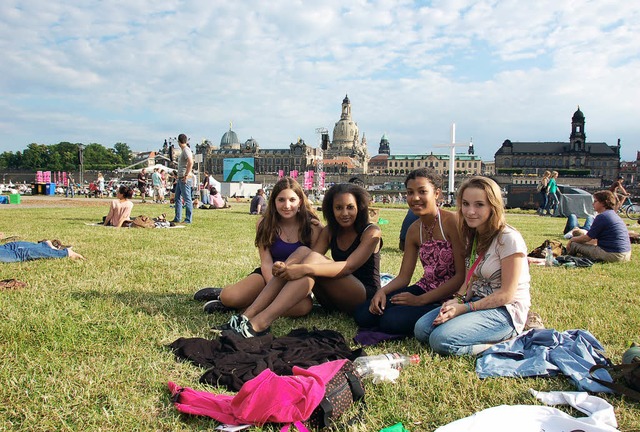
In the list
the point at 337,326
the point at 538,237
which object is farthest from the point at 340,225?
the point at 538,237

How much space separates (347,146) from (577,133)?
5439cm

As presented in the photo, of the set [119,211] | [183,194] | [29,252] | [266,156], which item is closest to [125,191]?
[119,211]

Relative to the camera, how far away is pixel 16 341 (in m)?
2.68

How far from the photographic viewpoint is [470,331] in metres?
2.85

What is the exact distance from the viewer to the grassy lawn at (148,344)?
80.3 inches

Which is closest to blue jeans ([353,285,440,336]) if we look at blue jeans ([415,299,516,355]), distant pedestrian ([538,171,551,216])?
blue jeans ([415,299,516,355])

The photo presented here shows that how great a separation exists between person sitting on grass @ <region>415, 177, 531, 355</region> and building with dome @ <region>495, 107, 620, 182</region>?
108 metres

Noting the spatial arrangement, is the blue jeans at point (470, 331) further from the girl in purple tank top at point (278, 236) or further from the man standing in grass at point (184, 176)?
the man standing in grass at point (184, 176)

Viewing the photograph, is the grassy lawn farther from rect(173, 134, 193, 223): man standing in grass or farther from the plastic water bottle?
rect(173, 134, 193, 223): man standing in grass

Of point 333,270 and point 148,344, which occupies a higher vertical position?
point 333,270

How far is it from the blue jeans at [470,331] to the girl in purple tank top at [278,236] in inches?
45.5

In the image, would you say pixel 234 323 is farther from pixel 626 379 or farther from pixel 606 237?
pixel 606 237

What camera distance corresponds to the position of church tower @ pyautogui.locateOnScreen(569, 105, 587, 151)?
103125 millimetres

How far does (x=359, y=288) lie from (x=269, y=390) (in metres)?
1.73
